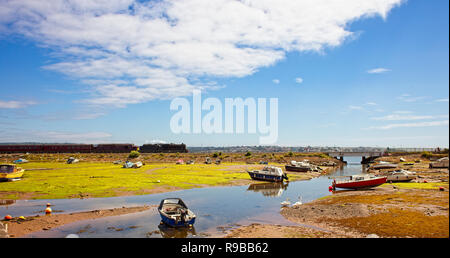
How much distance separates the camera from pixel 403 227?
21.1 m

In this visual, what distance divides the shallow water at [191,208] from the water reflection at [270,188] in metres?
0.16

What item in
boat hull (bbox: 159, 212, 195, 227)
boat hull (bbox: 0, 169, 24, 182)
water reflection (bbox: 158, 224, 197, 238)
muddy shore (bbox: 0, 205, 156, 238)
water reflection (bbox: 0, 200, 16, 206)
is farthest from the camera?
boat hull (bbox: 0, 169, 24, 182)

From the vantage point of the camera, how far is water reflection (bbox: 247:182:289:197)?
43.6 metres

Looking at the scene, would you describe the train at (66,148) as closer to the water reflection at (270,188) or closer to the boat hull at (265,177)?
the boat hull at (265,177)

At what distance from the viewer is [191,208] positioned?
101 ft

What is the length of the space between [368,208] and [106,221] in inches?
1011

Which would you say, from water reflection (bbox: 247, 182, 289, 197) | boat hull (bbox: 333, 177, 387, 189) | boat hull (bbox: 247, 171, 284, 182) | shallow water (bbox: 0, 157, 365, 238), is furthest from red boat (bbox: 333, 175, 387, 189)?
boat hull (bbox: 247, 171, 284, 182)

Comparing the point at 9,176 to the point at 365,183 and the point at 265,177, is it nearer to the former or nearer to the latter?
the point at 265,177

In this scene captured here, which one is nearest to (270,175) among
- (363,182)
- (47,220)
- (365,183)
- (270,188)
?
(270,188)

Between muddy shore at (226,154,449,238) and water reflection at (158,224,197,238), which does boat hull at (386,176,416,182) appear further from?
water reflection at (158,224,197,238)

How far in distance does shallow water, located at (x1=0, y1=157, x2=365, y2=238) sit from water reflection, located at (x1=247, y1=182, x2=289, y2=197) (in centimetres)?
16

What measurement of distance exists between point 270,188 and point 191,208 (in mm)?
21688
